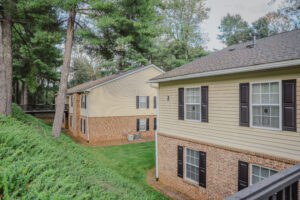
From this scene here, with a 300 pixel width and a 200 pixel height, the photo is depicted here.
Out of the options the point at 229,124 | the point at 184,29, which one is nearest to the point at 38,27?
the point at 229,124

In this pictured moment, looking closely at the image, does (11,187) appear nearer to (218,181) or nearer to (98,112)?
(218,181)

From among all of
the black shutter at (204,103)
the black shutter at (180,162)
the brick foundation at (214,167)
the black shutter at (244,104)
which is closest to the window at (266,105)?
the black shutter at (244,104)

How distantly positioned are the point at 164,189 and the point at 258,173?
4209 millimetres

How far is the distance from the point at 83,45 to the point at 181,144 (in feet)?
32.7

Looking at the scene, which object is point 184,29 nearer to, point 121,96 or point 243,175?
point 121,96

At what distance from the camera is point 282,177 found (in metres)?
1.45

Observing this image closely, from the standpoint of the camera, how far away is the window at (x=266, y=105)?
5.23 metres

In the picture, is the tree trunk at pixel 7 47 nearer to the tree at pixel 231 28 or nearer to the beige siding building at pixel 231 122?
the beige siding building at pixel 231 122

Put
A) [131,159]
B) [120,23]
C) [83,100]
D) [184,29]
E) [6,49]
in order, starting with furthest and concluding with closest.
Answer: [184,29] < [83,100] < [131,159] < [120,23] < [6,49]

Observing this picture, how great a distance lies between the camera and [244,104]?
5855mm

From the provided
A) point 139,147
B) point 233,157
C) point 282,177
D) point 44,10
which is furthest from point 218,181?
point 44,10

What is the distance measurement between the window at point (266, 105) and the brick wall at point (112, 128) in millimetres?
14636

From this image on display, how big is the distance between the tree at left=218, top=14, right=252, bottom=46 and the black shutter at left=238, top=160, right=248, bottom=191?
29.0 metres

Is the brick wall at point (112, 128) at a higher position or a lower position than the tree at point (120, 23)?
lower
